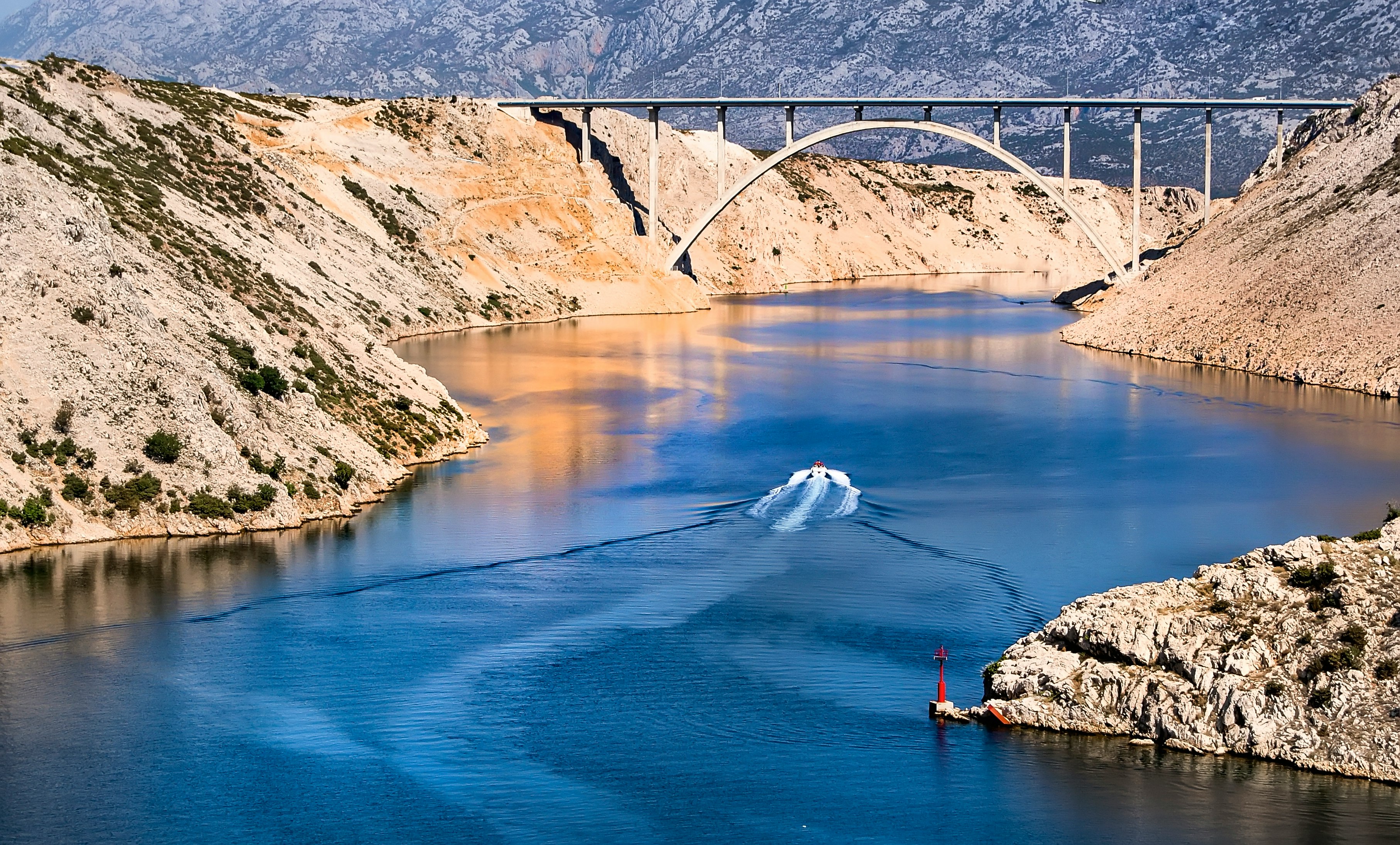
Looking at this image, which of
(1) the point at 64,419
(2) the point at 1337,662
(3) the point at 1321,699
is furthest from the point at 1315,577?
(1) the point at 64,419

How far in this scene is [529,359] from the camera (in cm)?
7619

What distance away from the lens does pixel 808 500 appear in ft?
143

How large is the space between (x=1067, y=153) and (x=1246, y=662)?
89320 millimetres

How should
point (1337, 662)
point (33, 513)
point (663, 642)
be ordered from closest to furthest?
point (1337, 662) → point (663, 642) → point (33, 513)

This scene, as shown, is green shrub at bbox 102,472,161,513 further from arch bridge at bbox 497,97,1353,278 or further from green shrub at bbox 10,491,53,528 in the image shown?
arch bridge at bbox 497,97,1353,278

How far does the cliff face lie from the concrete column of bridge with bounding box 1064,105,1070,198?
24945 mm

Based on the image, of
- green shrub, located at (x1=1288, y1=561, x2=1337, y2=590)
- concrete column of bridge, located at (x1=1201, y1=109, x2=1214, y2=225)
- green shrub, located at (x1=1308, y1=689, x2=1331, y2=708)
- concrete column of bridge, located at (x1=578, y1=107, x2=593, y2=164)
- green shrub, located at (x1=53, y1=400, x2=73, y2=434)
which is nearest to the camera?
green shrub, located at (x1=1308, y1=689, x2=1331, y2=708)

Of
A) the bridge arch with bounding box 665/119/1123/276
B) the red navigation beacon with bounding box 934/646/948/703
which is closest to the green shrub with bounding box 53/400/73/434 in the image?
the red navigation beacon with bounding box 934/646/948/703

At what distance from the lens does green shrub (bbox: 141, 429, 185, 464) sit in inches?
1567

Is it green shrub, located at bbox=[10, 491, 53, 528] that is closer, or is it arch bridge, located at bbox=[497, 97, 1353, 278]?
green shrub, located at bbox=[10, 491, 53, 528]

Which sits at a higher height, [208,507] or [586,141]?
[586,141]

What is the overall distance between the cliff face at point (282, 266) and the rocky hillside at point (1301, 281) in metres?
32.8

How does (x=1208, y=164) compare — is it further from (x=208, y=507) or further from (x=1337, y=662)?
(x=1337, y=662)

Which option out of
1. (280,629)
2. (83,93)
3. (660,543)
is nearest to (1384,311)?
(660,543)
